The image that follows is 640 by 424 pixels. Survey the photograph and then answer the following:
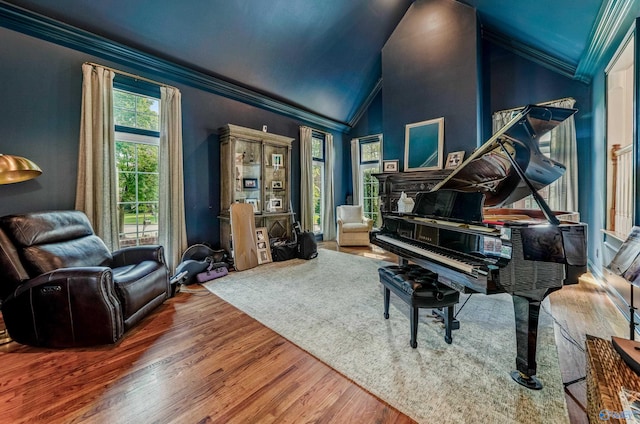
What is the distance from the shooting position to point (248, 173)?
4.68m

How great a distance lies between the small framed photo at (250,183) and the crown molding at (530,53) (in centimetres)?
502

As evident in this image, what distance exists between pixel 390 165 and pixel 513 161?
3595 millimetres

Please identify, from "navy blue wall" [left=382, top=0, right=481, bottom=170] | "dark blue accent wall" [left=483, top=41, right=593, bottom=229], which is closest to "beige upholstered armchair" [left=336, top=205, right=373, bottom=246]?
"navy blue wall" [left=382, top=0, right=481, bottom=170]

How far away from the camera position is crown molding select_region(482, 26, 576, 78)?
13.6 feet

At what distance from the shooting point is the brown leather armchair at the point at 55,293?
6.48ft

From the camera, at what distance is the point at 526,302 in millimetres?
1560

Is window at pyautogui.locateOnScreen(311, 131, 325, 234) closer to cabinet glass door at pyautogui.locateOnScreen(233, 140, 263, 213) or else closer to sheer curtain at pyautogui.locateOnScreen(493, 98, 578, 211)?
cabinet glass door at pyautogui.locateOnScreen(233, 140, 263, 213)

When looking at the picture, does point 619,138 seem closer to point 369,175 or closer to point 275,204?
point 369,175

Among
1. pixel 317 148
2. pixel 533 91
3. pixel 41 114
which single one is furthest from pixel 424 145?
pixel 41 114

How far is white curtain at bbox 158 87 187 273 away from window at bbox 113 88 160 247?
15 centimetres

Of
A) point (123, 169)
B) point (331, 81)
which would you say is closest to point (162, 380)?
point (123, 169)

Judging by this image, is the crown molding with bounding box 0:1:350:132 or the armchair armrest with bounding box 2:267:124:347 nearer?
the armchair armrest with bounding box 2:267:124:347

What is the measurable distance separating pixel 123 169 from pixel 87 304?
7.43ft

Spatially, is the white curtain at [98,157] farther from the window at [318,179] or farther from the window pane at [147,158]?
the window at [318,179]
